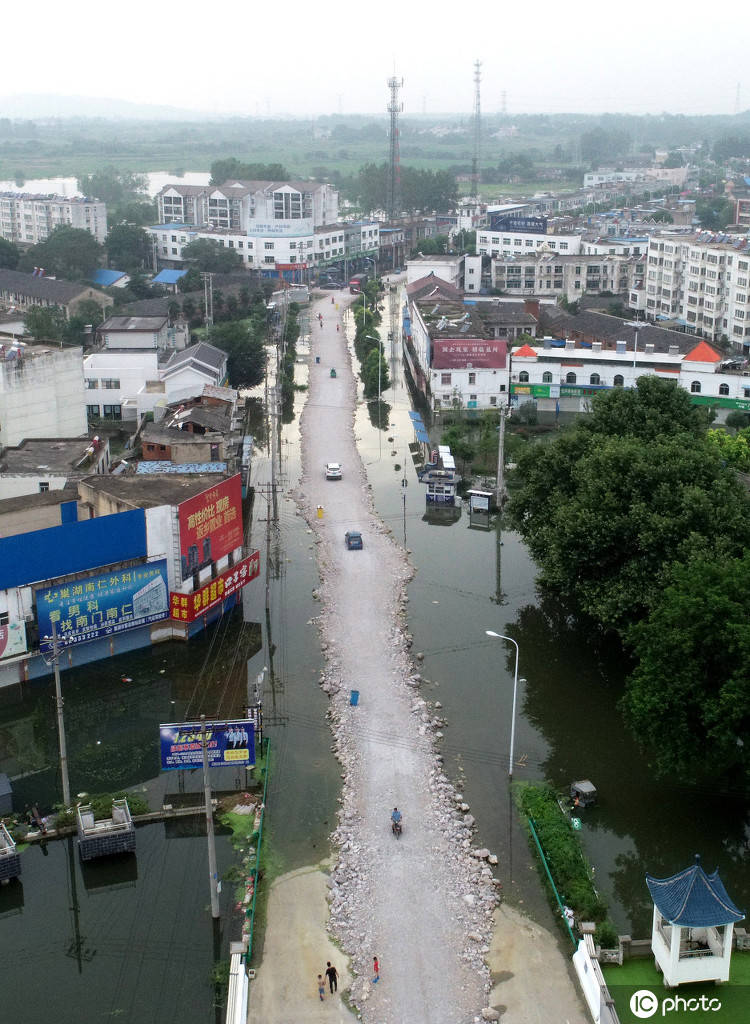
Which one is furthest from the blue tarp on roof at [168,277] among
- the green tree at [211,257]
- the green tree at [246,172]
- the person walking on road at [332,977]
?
the person walking on road at [332,977]

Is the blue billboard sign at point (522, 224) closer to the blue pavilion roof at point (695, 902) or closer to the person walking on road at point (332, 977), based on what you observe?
the blue pavilion roof at point (695, 902)

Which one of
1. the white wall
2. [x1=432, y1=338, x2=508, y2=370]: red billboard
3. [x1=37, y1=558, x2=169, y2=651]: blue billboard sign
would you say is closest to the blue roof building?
[x1=37, y1=558, x2=169, y2=651]: blue billboard sign

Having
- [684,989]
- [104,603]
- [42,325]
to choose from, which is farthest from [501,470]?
[42,325]

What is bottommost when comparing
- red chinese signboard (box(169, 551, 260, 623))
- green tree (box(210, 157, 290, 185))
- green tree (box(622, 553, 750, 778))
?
red chinese signboard (box(169, 551, 260, 623))

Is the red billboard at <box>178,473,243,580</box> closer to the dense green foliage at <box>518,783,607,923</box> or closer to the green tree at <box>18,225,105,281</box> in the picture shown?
the dense green foliage at <box>518,783,607,923</box>

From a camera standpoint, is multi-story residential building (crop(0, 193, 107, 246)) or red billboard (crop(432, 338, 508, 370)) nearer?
red billboard (crop(432, 338, 508, 370))

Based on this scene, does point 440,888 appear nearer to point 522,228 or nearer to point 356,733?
point 356,733
